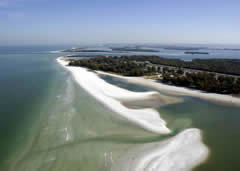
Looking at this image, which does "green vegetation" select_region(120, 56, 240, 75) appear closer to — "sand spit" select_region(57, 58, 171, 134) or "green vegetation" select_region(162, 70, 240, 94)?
"green vegetation" select_region(162, 70, 240, 94)

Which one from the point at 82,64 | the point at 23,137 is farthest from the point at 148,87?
the point at 82,64

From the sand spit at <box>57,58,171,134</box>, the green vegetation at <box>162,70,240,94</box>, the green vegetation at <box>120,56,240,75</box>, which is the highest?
the green vegetation at <box>120,56,240,75</box>

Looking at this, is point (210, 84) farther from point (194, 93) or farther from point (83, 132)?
point (83, 132)

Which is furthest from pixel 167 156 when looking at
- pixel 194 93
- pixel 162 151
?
pixel 194 93

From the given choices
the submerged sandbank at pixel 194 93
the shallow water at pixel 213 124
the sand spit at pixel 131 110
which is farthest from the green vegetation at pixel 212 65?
the sand spit at pixel 131 110

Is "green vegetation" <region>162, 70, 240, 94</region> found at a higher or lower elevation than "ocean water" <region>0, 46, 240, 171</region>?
higher

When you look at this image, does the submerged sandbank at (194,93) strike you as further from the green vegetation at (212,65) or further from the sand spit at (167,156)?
the green vegetation at (212,65)

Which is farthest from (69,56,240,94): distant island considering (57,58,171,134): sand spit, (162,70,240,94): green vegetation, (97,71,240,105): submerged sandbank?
(57,58,171,134): sand spit
